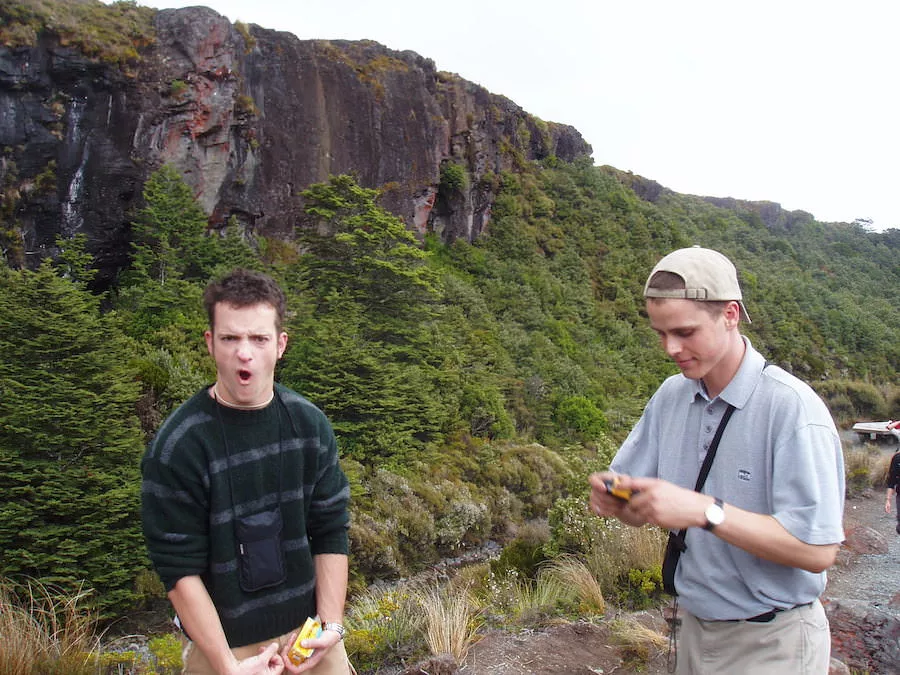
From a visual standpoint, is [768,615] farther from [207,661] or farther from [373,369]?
[373,369]

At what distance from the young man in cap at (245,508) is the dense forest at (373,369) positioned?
18.1 feet

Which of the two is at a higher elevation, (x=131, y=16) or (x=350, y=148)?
(x=131, y=16)

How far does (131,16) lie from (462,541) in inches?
741

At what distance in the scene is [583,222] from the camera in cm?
4116

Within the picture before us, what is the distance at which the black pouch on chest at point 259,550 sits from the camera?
6.87 ft

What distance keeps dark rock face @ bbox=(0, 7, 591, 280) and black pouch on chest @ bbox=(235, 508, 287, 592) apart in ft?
60.0

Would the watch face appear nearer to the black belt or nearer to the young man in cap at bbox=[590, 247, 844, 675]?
the young man in cap at bbox=[590, 247, 844, 675]

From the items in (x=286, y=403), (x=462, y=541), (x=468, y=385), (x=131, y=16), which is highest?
(x=131, y=16)

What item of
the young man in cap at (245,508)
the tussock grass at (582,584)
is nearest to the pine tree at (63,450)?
the tussock grass at (582,584)

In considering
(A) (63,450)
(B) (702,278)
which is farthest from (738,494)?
(A) (63,450)

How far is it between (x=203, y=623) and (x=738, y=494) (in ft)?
5.73

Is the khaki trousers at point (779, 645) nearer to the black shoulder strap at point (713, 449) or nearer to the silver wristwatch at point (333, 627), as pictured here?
the black shoulder strap at point (713, 449)

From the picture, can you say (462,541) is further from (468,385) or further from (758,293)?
(758,293)

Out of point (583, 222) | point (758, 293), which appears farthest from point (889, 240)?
point (583, 222)
